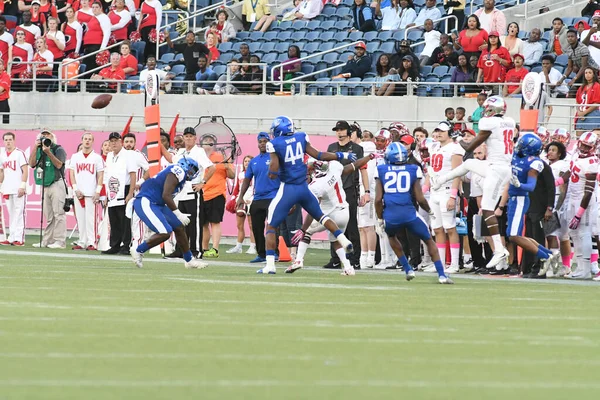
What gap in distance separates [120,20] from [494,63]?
9.63 m

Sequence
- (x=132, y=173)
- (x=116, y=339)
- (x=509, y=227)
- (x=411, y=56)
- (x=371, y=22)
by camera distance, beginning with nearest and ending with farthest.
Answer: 1. (x=116, y=339)
2. (x=509, y=227)
3. (x=132, y=173)
4. (x=411, y=56)
5. (x=371, y=22)

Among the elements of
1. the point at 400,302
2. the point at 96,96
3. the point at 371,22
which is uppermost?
the point at 371,22

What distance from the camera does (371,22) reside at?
82.6 ft

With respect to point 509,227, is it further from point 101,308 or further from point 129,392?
point 129,392

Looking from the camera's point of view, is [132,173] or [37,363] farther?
[132,173]

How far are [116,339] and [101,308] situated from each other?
5.95ft

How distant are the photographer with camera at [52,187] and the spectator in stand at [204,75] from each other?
5346mm

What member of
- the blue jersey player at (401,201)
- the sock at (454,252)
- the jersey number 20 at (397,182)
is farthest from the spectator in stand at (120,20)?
the jersey number 20 at (397,182)

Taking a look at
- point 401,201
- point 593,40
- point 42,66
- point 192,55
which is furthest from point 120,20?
point 401,201

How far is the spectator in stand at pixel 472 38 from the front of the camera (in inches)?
863

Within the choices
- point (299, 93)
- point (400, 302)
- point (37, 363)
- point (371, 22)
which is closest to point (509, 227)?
point (400, 302)

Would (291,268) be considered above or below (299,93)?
below

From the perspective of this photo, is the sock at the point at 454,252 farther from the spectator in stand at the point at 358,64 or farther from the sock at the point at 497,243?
the spectator in stand at the point at 358,64

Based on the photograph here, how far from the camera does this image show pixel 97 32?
88.3 ft
